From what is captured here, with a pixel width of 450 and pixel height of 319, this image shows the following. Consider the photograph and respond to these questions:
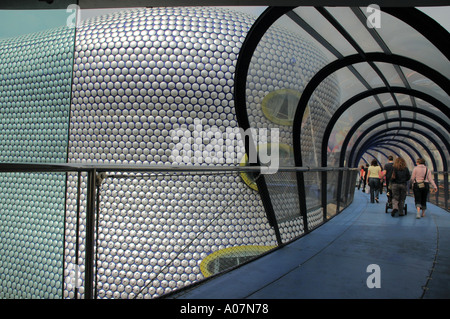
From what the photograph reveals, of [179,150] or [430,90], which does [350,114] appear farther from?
[179,150]

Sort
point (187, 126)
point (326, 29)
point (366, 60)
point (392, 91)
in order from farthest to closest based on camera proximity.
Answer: point (187, 126) < point (392, 91) < point (366, 60) < point (326, 29)

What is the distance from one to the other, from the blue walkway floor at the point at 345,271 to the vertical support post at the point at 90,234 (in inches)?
21.5

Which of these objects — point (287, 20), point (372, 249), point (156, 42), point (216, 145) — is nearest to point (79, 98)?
point (156, 42)

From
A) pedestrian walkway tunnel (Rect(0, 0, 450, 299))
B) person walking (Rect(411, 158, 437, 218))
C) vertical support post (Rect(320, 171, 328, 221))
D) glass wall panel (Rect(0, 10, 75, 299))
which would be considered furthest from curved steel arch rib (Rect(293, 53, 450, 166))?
glass wall panel (Rect(0, 10, 75, 299))

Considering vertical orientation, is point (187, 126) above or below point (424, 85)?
above

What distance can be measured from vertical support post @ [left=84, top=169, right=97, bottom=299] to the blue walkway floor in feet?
1.79

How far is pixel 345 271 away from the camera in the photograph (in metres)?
2.58

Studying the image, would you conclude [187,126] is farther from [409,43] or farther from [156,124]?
[409,43]

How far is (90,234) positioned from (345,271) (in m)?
1.86

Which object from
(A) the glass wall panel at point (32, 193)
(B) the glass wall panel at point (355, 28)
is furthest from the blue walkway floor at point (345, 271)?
(B) the glass wall panel at point (355, 28)

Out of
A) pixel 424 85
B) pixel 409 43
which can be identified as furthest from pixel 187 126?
pixel 409 43

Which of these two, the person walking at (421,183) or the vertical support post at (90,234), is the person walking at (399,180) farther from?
the vertical support post at (90,234)

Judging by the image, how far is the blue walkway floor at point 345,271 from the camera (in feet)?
6.91

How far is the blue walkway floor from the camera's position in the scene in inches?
83.0
